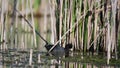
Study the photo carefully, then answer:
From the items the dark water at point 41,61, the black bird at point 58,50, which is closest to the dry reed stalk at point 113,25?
the dark water at point 41,61

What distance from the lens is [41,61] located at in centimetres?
1007

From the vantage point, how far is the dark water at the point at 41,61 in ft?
31.4

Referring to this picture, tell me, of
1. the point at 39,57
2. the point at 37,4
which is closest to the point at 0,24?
the point at 39,57

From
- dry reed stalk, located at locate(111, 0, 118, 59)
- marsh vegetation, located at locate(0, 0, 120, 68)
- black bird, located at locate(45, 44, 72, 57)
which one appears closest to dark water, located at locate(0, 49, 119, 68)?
marsh vegetation, located at locate(0, 0, 120, 68)

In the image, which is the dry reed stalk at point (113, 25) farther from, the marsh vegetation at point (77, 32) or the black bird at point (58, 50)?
the black bird at point (58, 50)

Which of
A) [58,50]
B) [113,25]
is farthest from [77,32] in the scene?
[113,25]

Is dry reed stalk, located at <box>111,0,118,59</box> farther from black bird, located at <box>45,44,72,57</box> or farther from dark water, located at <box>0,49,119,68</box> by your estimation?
black bird, located at <box>45,44,72,57</box>

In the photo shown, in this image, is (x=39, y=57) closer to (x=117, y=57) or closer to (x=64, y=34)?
(x=64, y=34)

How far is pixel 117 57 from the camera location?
34.4ft

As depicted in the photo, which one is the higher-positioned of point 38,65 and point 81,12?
point 81,12

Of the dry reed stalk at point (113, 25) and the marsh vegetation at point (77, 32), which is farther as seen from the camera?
the marsh vegetation at point (77, 32)

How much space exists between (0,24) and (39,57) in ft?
4.21

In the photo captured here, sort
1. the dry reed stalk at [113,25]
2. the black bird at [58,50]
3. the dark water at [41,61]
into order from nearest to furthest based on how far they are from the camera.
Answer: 1. the dark water at [41,61]
2. the dry reed stalk at [113,25]
3. the black bird at [58,50]

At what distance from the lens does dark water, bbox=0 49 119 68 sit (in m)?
→ 9.57
